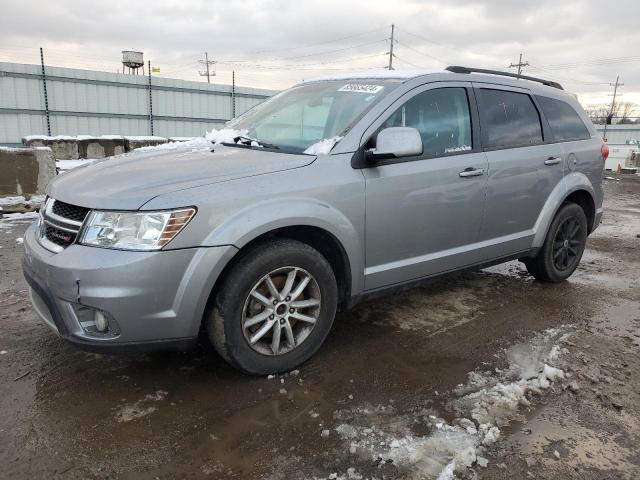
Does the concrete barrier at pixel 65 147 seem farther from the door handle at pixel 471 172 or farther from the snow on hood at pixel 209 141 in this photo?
the door handle at pixel 471 172

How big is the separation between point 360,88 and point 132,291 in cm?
207

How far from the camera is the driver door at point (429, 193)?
3.17 meters

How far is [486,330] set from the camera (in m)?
3.71

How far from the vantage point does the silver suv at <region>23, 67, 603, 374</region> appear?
2451 mm

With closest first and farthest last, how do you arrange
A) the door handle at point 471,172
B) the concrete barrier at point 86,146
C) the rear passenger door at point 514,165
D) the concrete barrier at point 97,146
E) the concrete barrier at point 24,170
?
the door handle at point 471,172 < the rear passenger door at point 514,165 < the concrete barrier at point 24,170 < the concrete barrier at point 86,146 < the concrete barrier at point 97,146

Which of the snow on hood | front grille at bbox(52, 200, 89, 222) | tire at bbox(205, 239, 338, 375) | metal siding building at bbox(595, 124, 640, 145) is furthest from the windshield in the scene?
metal siding building at bbox(595, 124, 640, 145)

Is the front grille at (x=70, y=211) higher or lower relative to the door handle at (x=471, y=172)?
lower

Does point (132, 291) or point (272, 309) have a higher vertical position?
point (132, 291)

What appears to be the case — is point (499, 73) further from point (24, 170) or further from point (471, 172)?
point (24, 170)

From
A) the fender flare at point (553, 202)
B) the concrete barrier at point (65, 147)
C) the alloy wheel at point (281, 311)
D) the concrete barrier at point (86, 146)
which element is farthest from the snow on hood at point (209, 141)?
the concrete barrier at point (65, 147)

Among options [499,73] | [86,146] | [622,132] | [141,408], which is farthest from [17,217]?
[622,132]

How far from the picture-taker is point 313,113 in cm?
354

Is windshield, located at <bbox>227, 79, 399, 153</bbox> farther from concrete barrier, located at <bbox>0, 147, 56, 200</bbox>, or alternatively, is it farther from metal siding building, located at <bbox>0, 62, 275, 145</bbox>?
metal siding building, located at <bbox>0, 62, 275, 145</bbox>

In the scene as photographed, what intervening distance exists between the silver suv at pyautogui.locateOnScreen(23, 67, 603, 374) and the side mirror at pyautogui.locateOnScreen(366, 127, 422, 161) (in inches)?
0.4
